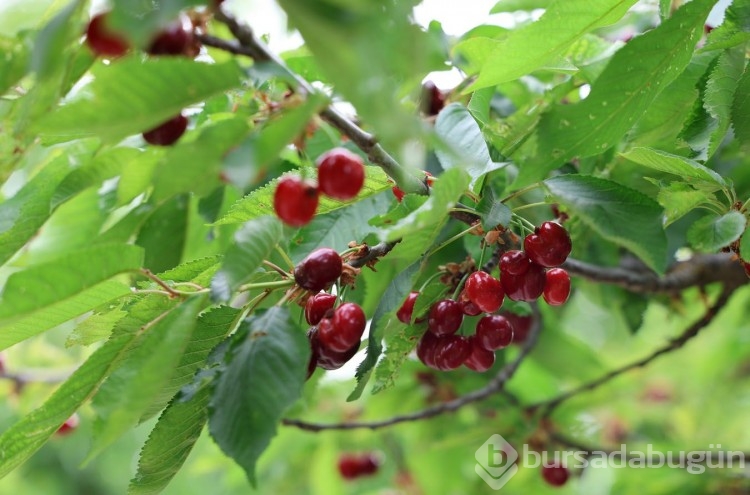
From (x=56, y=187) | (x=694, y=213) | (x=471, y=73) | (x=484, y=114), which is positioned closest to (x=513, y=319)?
(x=694, y=213)

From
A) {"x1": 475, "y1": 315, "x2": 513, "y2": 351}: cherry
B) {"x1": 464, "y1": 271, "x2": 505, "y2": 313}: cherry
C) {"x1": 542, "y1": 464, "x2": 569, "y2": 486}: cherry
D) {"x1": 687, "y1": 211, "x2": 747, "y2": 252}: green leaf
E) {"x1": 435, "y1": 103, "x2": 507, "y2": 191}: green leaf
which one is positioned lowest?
{"x1": 542, "y1": 464, "x2": 569, "y2": 486}: cherry

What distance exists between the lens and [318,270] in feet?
2.39

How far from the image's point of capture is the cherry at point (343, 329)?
724 mm

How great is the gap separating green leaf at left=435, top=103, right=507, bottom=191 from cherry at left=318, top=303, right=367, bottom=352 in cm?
18

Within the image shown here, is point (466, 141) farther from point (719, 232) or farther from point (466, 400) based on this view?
point (466, 400)

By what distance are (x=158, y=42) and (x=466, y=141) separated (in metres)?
0.34

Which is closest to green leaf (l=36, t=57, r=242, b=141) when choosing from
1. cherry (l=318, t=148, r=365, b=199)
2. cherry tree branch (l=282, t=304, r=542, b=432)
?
cherry (l=318, t=148, r=365, b=199)

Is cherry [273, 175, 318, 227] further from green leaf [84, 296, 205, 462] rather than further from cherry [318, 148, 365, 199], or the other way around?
green leaf [84, 296, 205, 462]

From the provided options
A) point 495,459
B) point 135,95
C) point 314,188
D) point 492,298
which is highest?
point 135,95

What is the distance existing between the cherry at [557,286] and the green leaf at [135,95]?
459 millimetres

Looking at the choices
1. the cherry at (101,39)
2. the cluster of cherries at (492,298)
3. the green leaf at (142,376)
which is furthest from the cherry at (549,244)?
the cherry at (101,39)

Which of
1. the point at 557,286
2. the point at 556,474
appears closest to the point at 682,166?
the point at 557,286

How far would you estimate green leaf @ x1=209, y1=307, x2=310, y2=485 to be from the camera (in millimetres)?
629

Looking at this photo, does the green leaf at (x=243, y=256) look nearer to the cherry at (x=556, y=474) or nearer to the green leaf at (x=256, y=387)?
the green leaf at (x=256, y=387)
